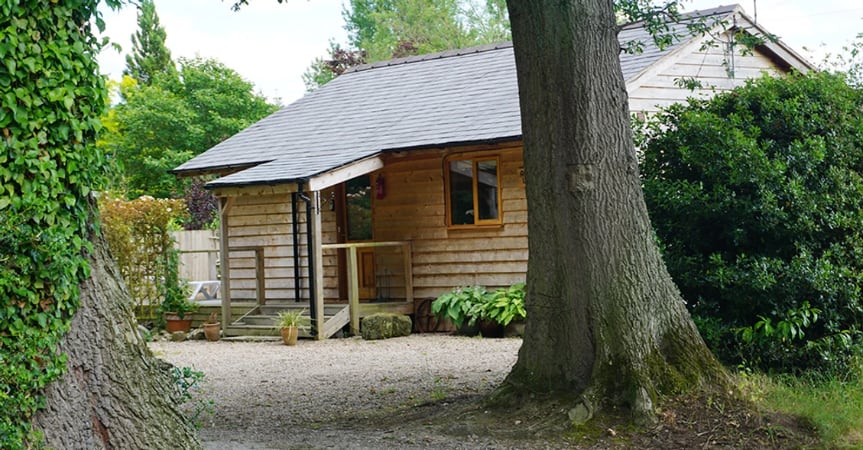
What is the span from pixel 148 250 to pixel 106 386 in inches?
546

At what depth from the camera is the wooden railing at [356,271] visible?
15.8 metres

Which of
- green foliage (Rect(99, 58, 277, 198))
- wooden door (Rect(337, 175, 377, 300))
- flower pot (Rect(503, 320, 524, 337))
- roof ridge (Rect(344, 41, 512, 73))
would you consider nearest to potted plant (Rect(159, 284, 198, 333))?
wooden door (Rect(337, 175, 377, 300))

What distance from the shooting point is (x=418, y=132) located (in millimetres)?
16625

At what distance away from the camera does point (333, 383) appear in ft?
36.3

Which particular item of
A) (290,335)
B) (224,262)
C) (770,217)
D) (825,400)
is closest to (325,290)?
(224,262)

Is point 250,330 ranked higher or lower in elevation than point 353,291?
lower

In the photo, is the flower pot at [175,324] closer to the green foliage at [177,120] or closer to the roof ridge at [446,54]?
the roof ridge at [446,54]

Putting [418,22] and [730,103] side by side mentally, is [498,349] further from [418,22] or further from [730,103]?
[418,22]

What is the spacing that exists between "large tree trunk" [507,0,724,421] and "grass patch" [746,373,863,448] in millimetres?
598

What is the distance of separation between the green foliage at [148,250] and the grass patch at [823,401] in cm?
1294

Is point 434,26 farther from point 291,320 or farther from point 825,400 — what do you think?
point 825,400

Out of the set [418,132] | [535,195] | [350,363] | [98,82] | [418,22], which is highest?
[418,22]

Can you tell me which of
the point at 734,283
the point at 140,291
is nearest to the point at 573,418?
the point at 734,283

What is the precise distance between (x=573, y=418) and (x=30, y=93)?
4.34 meters
